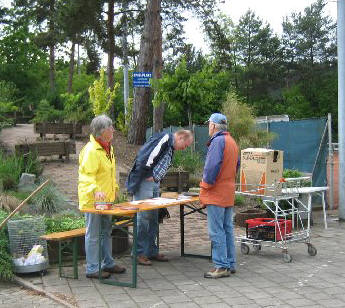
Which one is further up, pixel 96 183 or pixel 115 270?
pixel 96 183

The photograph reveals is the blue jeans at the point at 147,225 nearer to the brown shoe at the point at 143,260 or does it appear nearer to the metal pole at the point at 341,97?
the brown shoe at the point at 143,260

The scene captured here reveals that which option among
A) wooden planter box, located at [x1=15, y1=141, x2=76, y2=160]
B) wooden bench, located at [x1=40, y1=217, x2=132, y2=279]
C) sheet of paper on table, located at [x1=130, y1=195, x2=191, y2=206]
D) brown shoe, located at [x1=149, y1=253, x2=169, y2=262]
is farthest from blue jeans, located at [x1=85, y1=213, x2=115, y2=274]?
wooden planter box, located at [x1=15, y1=141, x2=76, y2=160]

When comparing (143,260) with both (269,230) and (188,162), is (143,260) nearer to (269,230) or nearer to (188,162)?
(269,230)

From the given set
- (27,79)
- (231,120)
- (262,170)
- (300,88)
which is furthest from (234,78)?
(262,170)

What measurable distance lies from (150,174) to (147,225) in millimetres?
661

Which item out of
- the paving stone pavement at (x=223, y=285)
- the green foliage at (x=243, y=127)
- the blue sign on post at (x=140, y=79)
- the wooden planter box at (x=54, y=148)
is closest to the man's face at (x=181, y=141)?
the paving stone pavement at (x=223, y=285)

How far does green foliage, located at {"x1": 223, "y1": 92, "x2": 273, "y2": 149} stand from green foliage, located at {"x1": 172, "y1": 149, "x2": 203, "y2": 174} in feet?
3.67

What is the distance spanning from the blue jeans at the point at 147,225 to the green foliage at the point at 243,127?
694 cm

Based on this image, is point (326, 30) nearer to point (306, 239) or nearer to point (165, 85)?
point (165, 85)

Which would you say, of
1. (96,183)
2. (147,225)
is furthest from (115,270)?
(96,183)

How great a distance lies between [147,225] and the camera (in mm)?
7531

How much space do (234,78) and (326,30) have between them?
8.82 metres

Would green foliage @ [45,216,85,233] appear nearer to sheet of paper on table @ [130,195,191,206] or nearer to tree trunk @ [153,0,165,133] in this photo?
sheet of paper on table @ [130,195,191,206]

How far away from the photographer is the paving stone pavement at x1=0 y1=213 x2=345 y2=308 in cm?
591
